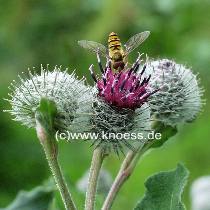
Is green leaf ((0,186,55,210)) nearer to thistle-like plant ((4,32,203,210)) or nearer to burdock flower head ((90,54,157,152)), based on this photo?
thistle-like plant ((4,32,203,210))

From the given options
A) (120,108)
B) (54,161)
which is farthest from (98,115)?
(54,161)

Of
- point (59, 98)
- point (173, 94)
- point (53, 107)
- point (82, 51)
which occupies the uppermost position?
point (82, 51)

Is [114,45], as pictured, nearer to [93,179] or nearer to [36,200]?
[93,179]

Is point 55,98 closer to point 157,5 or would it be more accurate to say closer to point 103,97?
point 103,97

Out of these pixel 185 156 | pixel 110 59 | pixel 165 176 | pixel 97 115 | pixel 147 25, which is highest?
pixel 147 25

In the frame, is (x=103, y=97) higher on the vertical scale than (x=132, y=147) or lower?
higher

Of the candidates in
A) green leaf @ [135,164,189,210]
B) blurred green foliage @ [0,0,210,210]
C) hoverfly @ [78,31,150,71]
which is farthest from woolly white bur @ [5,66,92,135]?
blurred green foliage @ [0,0,210,210]

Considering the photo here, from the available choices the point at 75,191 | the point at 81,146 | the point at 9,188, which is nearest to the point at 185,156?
the point at 81,146

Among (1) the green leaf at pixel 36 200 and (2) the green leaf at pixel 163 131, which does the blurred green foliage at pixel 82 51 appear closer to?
(1) the green leaf at pixel 36 200
